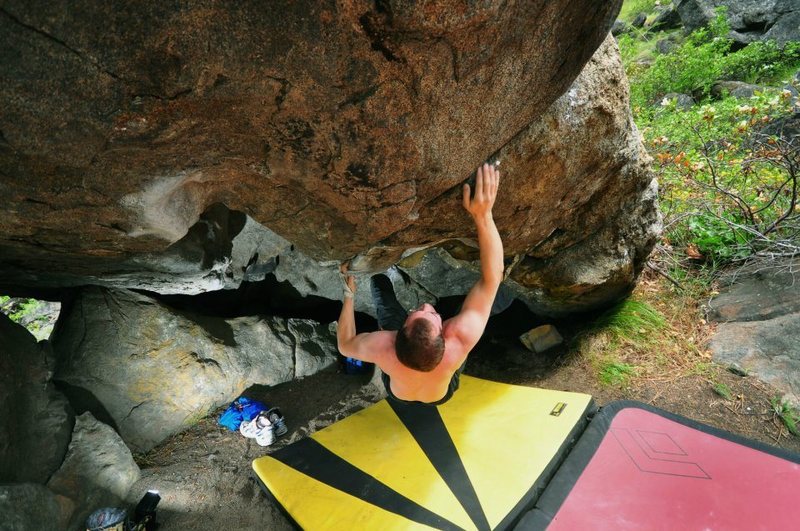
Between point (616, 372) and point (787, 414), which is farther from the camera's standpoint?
point (616, 372)

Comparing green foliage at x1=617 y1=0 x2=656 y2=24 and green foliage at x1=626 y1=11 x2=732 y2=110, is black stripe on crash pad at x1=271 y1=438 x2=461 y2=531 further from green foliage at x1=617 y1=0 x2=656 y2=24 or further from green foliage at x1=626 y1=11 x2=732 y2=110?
green foliage at x1=617 y1=0 x2=656 y2=24

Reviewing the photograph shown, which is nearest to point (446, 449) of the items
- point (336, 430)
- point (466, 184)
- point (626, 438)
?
point (336, 430)

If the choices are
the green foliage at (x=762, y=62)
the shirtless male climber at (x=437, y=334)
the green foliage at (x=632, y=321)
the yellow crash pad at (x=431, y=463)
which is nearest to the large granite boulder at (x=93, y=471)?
the yellow crash pad at (x=431, y=463)

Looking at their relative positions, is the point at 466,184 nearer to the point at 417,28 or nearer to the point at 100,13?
the point at 417,28


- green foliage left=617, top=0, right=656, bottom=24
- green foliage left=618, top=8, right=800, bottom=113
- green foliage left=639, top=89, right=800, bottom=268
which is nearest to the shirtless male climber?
green foliage left=639, top=89, right=800, bottom=268

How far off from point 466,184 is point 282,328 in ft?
10.2

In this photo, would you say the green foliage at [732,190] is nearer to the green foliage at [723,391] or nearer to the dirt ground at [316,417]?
the green foliage at [723,391]

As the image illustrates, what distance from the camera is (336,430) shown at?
3455 millimetres

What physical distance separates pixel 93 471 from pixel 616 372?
4.48 m

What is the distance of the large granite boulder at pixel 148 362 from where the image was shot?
10.9 feet

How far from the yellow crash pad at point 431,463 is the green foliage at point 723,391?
1.29 m

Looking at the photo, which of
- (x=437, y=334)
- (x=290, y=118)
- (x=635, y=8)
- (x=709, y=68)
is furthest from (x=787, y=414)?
(x=635, y=8)

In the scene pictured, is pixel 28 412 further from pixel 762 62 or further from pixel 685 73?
pixel 762 62

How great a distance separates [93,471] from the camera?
2893 mm
